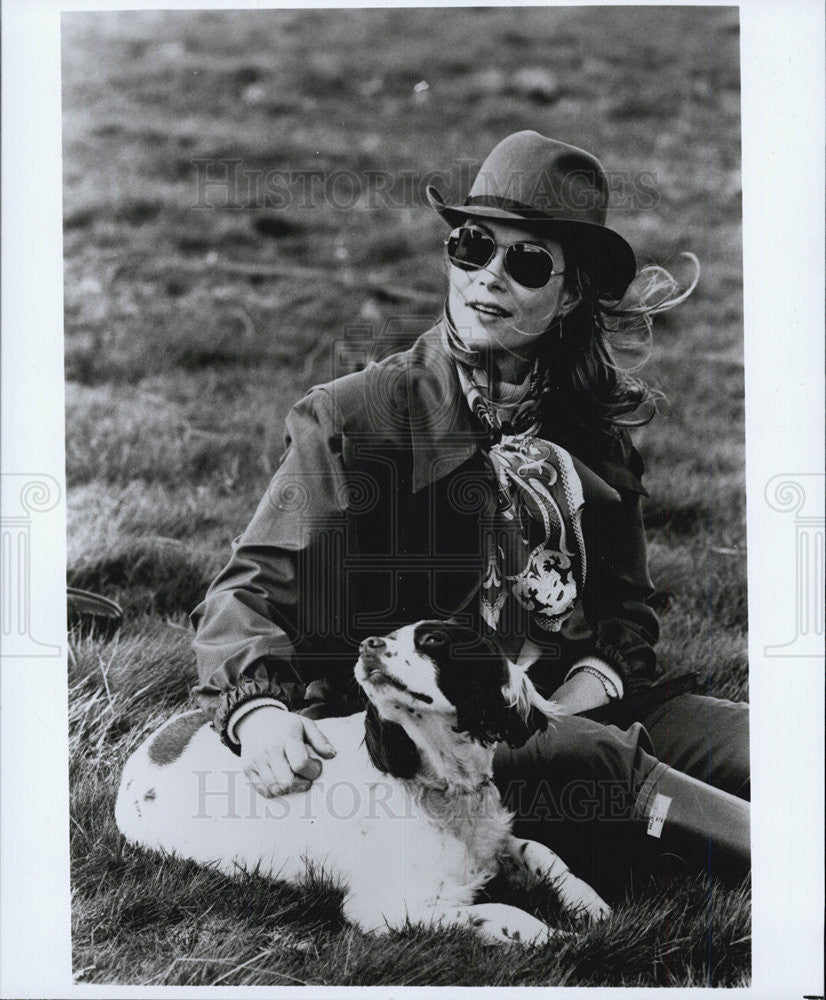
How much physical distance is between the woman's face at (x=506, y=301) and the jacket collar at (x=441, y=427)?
0.37ft

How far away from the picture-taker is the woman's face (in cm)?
311

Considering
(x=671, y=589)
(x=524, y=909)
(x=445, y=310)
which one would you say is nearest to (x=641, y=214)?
(x=445, y=310)

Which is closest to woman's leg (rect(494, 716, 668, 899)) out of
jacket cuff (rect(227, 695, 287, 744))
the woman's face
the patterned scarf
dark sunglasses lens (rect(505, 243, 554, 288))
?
the patterned scarf

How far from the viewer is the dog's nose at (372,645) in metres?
3.11

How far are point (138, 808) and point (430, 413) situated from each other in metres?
1.41

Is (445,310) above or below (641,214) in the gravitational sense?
below

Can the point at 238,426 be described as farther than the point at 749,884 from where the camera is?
Yes

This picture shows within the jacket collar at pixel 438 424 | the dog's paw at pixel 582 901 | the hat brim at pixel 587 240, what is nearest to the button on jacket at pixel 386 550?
the jacket collar at pixel 438 424

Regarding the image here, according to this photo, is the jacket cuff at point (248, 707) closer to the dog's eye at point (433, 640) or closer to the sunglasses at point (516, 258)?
the dog's eye at point (433, 640)

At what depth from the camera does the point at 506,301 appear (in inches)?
123

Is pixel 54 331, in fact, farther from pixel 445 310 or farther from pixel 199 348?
pixel 445 310

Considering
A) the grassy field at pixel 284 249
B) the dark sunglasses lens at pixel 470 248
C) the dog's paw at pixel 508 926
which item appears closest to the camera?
the dog's paw at pixel 508 926

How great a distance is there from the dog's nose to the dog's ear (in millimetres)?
151

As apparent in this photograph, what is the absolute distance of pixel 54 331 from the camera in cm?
329
